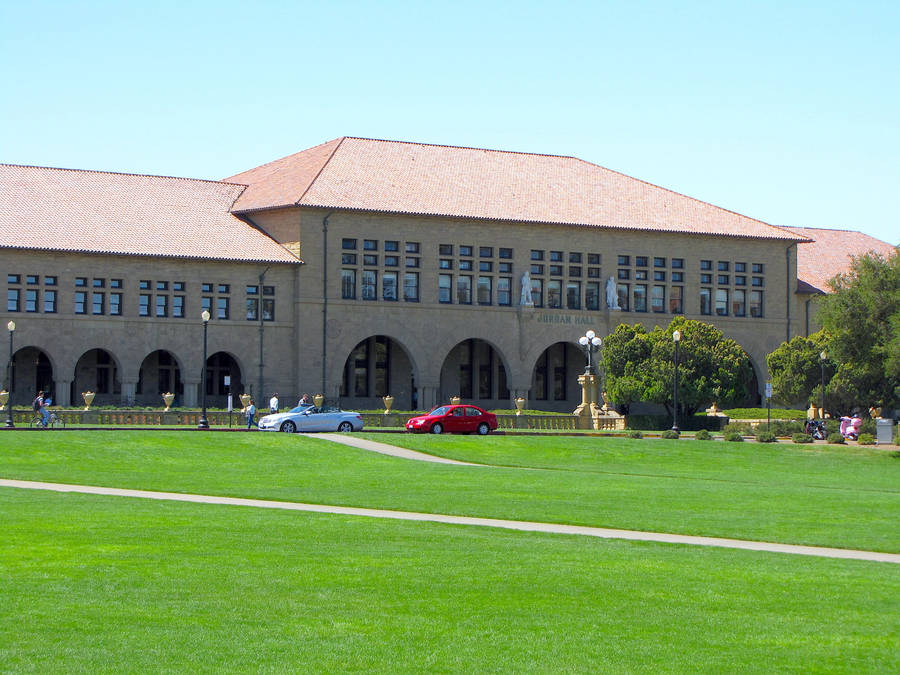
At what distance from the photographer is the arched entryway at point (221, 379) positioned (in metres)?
74.9

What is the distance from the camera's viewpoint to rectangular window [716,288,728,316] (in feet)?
277

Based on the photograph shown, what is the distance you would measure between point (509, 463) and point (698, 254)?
42.0 meters

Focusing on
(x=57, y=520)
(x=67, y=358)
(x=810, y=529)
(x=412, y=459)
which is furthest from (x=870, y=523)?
(x=67, y=358)

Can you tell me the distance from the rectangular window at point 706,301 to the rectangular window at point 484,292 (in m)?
13.5

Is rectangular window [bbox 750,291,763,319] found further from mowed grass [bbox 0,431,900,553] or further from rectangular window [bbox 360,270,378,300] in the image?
mowed grass [bbox 0,431,900,553]

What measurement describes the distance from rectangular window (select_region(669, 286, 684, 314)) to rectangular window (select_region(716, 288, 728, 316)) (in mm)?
2593

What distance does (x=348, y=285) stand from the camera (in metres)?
75.1

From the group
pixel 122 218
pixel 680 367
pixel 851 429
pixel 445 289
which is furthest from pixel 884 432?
pixel 122 218

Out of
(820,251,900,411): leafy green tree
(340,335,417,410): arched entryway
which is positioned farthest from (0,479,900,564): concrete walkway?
(340,335,417,410): arched entryway

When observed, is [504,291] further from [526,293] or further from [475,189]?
[475,189]

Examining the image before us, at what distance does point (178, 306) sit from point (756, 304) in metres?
35.0

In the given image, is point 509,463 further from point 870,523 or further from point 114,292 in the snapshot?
point 114,292

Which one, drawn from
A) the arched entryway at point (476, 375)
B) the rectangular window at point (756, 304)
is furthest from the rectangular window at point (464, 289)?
the rectangular window at point (756, 304)

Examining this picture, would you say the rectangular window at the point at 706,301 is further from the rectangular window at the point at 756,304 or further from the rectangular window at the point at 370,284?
the rectangular window at the point at 370,284
